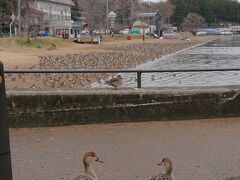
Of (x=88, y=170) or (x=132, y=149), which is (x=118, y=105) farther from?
(x=88, y=170)

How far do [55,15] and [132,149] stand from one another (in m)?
117

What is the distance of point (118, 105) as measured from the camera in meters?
8.80

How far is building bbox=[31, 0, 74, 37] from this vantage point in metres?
104

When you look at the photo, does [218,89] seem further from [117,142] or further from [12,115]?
[12,115]

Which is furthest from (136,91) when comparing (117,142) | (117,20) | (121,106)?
(117,20)

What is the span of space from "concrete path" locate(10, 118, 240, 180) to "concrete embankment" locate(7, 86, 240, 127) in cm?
17

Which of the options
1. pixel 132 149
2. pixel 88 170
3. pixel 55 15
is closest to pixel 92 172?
pixel 88 170

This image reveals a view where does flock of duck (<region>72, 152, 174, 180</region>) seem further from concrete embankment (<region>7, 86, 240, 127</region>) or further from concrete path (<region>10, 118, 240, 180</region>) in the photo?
concrete embankment (<region>7, 86, 240, 127</region>)

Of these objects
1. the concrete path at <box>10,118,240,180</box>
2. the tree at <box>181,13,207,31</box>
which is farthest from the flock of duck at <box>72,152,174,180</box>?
the tree at <box>181,13,207,31</box>

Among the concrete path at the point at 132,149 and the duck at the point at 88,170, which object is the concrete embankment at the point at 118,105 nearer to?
the concrete path at the point at 132,149

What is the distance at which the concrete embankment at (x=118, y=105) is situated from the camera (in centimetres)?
855

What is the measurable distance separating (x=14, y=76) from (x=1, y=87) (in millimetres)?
19719

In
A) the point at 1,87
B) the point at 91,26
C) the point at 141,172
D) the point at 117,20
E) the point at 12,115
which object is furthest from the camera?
the point at 117,20

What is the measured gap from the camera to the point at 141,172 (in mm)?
6219
